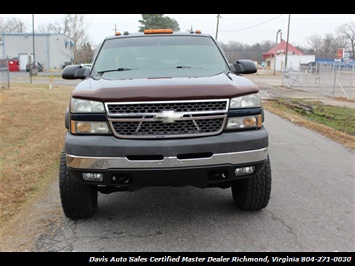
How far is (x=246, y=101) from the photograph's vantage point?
3.42 metres

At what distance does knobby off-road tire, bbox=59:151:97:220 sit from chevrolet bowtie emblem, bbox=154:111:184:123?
1082mm

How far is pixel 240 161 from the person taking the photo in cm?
328

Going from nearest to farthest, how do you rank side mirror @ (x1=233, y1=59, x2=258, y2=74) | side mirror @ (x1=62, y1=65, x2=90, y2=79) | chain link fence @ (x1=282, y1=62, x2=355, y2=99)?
side mirror @ (x1=62, y1=65, x2=90, y2=79)
side mirror @ (x1=233, y1=59, x2=258, y2=74)
chain link fence @ (x1=282, y1=62, x2=355, y2=99)

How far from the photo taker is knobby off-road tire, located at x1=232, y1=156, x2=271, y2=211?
150 inches

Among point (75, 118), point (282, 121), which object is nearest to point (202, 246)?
point (75, 118)

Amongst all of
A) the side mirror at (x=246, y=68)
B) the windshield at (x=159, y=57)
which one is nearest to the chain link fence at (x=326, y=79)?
the side mirror at (x=246, y=68)

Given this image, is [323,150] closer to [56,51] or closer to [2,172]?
[2,172]

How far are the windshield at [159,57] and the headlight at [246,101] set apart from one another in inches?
29.2

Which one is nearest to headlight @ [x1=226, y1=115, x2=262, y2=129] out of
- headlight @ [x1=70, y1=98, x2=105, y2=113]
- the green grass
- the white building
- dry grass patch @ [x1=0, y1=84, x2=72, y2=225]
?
headlight @ [x1=70, y1=98, x2=105, y2=113]

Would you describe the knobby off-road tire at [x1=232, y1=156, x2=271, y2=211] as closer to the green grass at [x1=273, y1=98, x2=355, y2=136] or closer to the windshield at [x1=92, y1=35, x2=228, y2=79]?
the windshield at [x1=92, y1=35, x2=228, y2=79]

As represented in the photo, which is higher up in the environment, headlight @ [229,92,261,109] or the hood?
the hood

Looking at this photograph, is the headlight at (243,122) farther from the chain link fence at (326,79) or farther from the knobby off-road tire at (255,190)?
the chain link fence at (326,79)

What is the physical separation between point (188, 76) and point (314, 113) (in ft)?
36.9

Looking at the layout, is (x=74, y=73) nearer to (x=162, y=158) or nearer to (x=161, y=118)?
(x=161, y=118)
